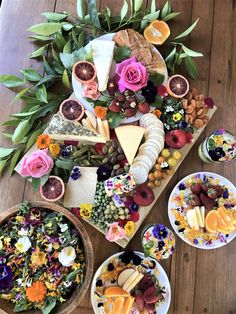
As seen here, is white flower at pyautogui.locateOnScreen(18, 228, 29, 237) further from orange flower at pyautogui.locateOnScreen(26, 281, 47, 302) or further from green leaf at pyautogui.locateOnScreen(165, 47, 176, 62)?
green leaf at pyautogui.locateOnScreen(165, 47, 176, 62)

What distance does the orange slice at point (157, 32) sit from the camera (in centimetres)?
133

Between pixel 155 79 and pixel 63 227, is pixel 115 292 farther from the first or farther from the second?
pixel 155 79

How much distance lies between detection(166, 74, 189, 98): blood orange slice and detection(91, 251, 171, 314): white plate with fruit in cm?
49

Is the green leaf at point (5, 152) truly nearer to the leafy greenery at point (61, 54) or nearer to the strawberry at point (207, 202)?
the leafy greenery at point (61, 54)

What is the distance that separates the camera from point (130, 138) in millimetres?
1247


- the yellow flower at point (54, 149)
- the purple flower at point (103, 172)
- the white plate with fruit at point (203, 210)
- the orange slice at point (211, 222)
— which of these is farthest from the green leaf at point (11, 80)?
the orange slice at point (211, 222)

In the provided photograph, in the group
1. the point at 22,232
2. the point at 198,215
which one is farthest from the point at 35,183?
the point at 198,215

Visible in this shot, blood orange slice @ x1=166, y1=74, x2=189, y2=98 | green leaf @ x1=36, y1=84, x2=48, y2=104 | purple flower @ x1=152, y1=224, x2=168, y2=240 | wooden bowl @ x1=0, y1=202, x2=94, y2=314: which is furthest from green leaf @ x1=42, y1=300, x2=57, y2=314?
blood orange slice @ x1=166, y1=74, x2=189, y2=98

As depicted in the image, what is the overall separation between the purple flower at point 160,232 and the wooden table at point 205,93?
66 mm

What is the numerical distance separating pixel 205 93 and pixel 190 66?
10 centimetres

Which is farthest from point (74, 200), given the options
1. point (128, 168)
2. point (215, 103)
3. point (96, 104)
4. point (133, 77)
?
point (215, 103)

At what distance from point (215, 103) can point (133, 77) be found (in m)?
0.30

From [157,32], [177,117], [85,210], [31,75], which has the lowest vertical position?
[85,210]

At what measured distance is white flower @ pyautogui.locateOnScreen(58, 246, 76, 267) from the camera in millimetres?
1103
